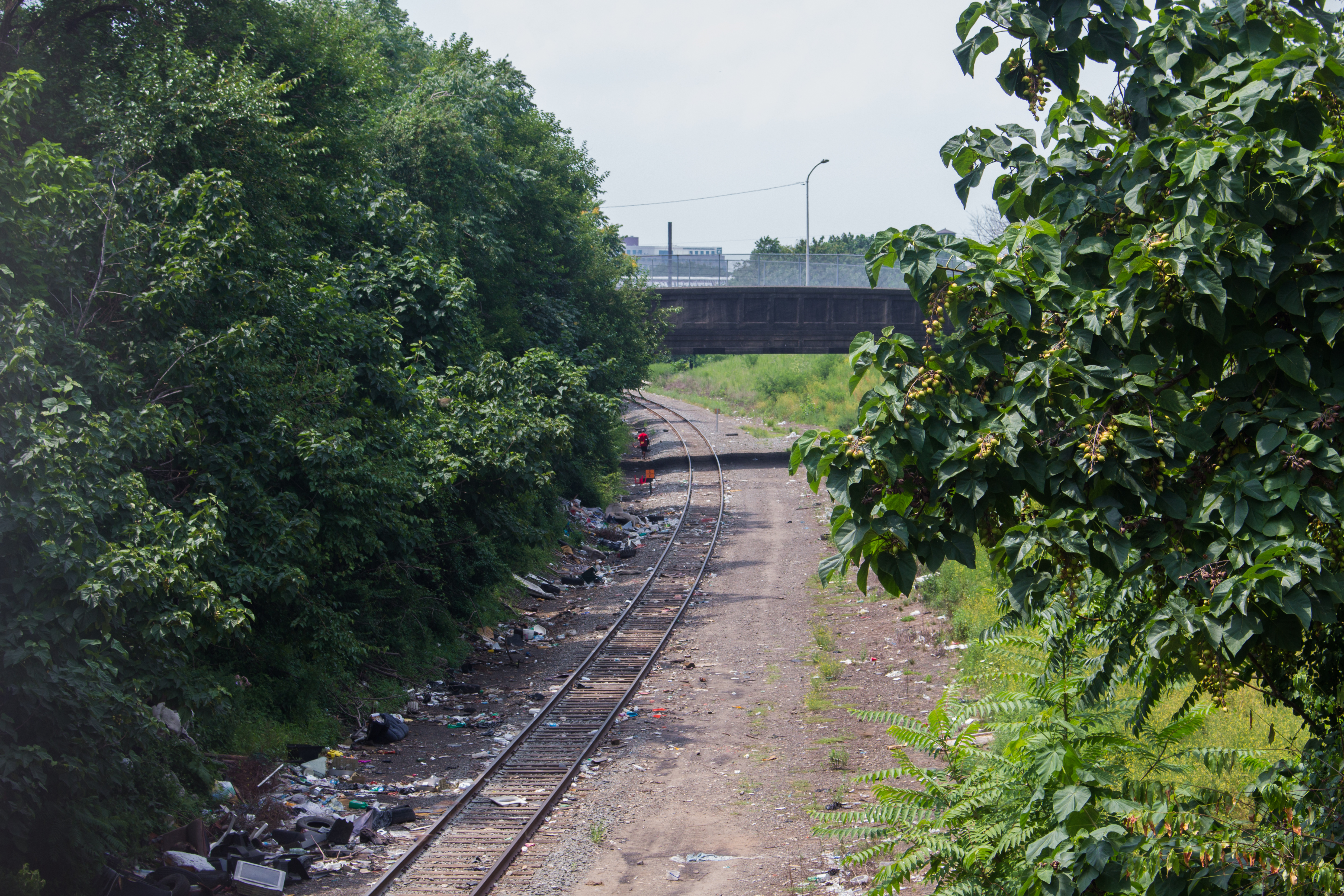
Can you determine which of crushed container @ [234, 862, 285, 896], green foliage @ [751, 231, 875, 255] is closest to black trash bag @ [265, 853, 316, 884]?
crushed container @ [234, 862, 285, 896]

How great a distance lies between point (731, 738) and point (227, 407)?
296 inches

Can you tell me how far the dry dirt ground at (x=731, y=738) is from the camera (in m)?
9.01

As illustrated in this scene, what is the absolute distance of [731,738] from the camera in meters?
12.7

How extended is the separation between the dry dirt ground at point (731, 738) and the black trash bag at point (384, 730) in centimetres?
20

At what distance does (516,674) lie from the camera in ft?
52.2

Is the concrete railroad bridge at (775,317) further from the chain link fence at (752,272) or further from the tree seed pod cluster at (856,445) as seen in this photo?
the tree seed pod cluster at (856,445)

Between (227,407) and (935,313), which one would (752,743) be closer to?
(227,407)

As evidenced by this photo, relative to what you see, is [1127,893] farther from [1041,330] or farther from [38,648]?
[38,648]

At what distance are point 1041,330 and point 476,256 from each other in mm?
21684

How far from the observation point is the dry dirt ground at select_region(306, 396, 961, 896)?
9008mm

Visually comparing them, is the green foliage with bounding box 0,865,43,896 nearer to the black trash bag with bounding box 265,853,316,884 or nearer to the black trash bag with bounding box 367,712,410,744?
the black trash bag with bounding box 265,853,316,884

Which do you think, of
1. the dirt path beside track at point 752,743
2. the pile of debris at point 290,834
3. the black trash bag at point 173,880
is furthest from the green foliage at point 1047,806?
the black trash bag at point 173,880

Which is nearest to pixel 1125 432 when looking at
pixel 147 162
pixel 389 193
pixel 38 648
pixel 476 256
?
pixel 38 648

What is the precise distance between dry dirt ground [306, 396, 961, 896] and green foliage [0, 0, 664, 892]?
198cm
